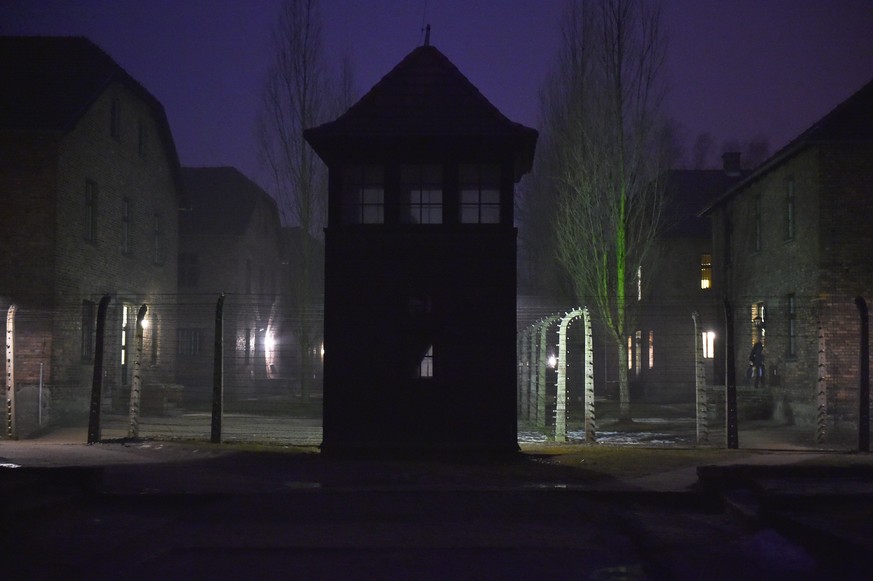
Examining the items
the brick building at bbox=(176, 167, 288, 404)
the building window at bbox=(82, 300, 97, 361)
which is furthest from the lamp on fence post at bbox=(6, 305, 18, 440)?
the brick building at bbox=(176, 167, 288, 404)

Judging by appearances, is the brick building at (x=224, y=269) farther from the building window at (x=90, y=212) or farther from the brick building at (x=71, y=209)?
the building window at (x=90, y=212)

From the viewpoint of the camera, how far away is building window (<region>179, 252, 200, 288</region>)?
4969cm

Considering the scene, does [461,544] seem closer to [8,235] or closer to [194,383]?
[8,235]

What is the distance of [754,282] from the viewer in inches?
1152

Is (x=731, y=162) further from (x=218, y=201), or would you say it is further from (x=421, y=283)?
(x=421, y=283)

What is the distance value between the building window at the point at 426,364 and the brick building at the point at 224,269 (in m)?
27.2

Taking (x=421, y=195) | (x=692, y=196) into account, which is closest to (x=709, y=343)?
(x=692, y=196)

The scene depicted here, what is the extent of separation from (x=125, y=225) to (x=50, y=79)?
223 inches

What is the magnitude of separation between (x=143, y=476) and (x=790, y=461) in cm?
952

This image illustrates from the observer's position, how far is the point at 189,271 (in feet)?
163

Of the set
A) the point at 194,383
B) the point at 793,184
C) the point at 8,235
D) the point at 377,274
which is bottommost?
the point at 194,383

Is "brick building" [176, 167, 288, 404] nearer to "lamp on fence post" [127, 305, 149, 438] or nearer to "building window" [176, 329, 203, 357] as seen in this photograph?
"building window" [176, 329, 203, 357]

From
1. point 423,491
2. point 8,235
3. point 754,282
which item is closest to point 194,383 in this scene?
point 8,235

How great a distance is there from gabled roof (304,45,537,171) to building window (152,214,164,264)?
1947cm
